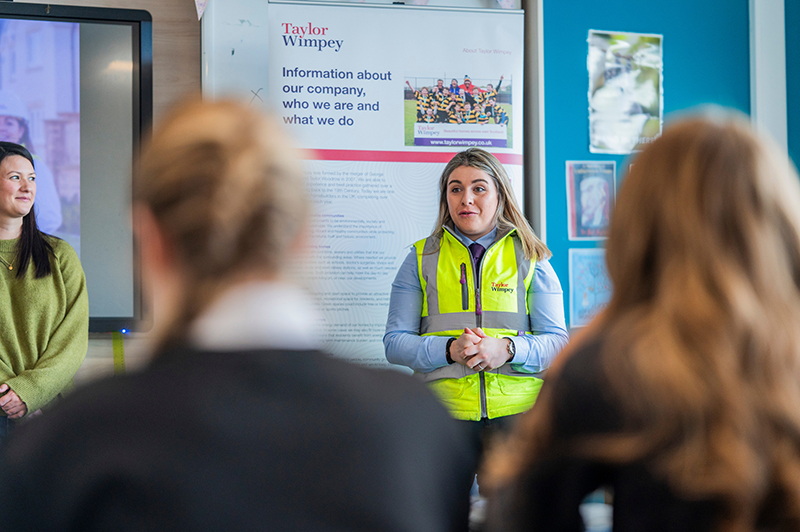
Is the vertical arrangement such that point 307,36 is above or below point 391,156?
above

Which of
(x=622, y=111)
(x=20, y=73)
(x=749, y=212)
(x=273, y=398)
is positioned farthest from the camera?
(x=622, y=111)

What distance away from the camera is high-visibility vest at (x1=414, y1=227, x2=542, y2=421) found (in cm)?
267

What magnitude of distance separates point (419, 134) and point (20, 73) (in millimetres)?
1847

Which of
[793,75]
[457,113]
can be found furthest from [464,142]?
[793,75]

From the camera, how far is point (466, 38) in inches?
140

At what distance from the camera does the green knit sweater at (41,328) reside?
287 centimetres

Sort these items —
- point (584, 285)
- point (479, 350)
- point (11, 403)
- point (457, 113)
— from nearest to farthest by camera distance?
point (479, 350) → point (11, 403) → point (457, 113) → point (584, 285)

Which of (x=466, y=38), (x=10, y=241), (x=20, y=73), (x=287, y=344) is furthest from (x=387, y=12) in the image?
(x=287, y=344)

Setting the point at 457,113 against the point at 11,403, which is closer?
the point at 11,403

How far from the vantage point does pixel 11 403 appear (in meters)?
2.81

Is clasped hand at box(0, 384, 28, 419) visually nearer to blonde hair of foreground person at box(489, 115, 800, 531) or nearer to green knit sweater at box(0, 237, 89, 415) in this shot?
green knit sweater at box(0, 237, 89, 415)

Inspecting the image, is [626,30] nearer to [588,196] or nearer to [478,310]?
[588,196]

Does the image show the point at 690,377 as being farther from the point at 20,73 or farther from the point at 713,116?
the point at 20,73

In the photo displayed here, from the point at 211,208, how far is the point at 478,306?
2041mm
